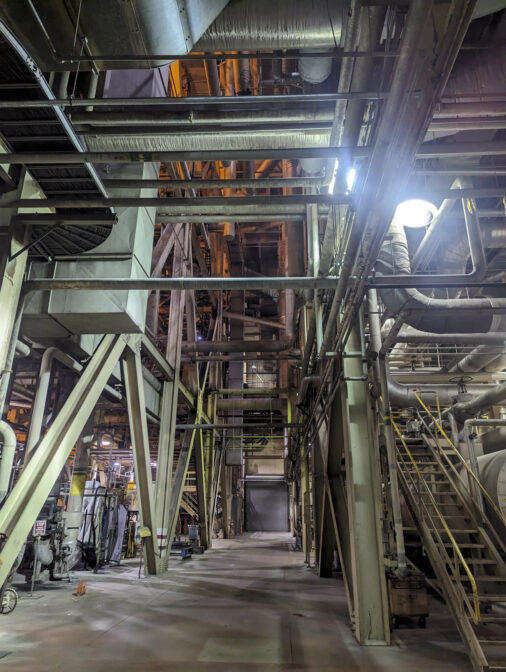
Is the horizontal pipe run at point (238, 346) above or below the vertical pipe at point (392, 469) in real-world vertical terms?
above

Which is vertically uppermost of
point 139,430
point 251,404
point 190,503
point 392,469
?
point 251,404

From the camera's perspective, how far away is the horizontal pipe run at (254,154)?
3.80 meters

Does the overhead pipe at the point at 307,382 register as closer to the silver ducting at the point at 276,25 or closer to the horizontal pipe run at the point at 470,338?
the horizontal pipe run at the point at 470,338

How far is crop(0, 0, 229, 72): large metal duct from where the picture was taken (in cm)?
338

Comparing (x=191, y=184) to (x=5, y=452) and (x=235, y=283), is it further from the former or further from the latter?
(x=5, y=452)

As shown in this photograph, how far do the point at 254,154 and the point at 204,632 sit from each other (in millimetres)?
6205

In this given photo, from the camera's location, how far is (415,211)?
17.9ft

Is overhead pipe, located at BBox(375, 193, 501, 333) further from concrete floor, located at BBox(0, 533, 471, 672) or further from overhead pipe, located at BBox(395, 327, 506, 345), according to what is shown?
concrete floor, located at BBox(0, 533, 471, 672)

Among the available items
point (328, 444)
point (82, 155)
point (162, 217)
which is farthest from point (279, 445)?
point (82, 155)

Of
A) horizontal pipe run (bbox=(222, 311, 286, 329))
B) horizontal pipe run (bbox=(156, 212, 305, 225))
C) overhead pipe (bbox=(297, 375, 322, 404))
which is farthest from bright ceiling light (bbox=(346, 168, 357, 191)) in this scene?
horizontal pipe run (bbox=(222, 311, 286, 329))

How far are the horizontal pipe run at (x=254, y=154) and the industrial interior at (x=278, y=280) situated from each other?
0.03 metres

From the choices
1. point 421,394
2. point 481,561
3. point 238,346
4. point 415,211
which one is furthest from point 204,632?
point 238,346

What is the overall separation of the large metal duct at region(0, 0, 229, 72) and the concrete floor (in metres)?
5.96

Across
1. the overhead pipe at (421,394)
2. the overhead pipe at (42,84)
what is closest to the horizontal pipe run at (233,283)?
the overhead pipe at (42,84)
